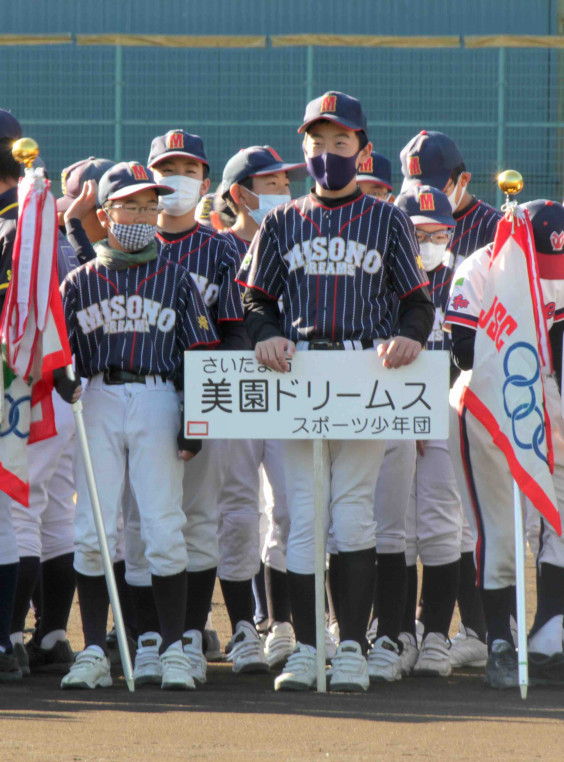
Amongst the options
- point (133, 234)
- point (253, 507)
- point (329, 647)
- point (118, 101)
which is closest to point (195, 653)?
point (329, 647)

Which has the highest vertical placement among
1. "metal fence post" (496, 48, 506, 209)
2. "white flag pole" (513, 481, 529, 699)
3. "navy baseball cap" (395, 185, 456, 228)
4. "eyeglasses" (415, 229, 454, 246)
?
"metal fence post" (496, 48, 506, 209)

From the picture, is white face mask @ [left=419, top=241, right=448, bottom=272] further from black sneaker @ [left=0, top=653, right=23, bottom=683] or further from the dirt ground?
black sneaker @ [left=0, top=653, right=23, bottom=683]

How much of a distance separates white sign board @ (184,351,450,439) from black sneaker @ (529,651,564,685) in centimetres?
100

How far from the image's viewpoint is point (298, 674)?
5.15 m

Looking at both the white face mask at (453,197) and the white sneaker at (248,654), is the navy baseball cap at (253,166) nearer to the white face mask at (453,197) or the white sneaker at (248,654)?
the white face mask at (453,197)

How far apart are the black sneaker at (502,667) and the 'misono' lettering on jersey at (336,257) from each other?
1.54 meters

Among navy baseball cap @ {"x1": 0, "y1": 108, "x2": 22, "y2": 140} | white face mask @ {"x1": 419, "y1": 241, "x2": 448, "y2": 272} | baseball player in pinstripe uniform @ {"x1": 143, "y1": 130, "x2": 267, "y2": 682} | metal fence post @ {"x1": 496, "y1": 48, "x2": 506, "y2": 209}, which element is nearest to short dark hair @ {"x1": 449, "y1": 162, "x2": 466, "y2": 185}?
white face mask @ {"x1": 419, "y1": 241, "x2": 448, "y2": 272}

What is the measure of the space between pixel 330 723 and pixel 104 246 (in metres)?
2.13

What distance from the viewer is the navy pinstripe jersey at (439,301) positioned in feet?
20.1

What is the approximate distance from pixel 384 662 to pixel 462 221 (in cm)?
220

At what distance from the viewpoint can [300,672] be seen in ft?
16.9

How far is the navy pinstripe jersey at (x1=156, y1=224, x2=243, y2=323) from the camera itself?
5.79 metres

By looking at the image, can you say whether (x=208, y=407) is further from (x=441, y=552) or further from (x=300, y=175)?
(x=300, y=175)

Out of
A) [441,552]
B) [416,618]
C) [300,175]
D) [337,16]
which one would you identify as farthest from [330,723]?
[337,16]
